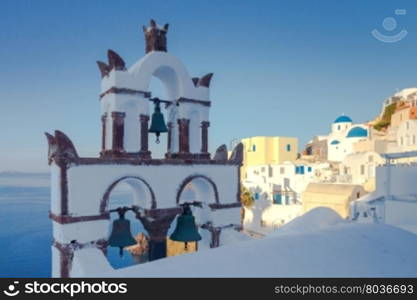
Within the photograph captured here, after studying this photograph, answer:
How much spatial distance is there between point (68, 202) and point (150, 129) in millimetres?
2719

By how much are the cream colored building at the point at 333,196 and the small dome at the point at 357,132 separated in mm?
14418

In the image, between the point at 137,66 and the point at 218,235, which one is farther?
the point at 218,235

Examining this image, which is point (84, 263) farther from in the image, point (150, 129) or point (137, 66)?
point (137, 66)

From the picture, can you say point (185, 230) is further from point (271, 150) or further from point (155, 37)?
point (271, 150)

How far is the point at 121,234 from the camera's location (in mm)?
6930

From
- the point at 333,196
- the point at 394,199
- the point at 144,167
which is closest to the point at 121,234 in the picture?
the point at 144,167

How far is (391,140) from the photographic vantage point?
115 ft

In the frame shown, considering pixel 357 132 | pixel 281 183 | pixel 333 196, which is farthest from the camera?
pixel 357 132

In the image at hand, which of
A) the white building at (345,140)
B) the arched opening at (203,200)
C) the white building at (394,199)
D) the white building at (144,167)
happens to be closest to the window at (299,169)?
the white building at (345,140)

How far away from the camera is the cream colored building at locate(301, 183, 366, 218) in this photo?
83.2 feet

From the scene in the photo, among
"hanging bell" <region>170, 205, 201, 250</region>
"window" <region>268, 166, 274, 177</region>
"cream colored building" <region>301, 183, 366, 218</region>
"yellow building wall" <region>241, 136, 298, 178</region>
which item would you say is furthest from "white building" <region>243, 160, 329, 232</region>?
"hanging bell" <region>170, 205, 201, 250</region>

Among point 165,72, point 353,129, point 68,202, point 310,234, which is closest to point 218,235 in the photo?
point 310,234

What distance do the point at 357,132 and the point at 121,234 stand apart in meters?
38.2

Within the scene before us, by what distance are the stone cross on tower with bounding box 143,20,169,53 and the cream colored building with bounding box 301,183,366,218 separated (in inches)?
826
